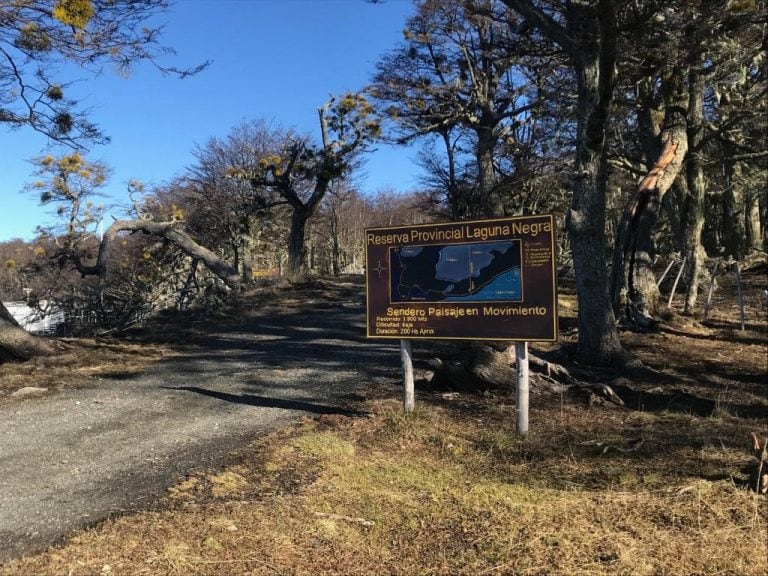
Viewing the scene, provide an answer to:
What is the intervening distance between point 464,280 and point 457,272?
0.35 feet

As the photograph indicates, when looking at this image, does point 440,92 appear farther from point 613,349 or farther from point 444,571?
point 444,571

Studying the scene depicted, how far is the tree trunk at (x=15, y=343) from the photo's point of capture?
9.43 m

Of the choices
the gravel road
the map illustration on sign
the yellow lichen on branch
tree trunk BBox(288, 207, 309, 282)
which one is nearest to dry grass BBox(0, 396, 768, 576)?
the gravel road

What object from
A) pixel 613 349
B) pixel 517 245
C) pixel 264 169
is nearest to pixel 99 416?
pixel 517 245

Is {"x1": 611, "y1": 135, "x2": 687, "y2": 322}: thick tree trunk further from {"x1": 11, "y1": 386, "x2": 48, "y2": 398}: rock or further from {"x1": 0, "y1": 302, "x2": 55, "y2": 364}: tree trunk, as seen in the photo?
{"x1": 0, "y1": 302, "x2": 55, "y2": 364}: tree trunk

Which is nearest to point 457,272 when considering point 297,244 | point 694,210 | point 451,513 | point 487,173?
point 451,513

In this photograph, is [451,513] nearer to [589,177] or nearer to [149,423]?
[149,423]

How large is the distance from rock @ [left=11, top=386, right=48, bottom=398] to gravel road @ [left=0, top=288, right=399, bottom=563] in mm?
338

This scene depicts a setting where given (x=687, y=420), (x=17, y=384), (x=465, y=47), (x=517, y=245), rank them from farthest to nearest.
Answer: (x=465, y=47), (x=17, y=384), (x=687, y=420), (x=517, y=245)

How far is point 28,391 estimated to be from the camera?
7762 mm

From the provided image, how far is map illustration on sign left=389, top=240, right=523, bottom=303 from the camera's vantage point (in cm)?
556

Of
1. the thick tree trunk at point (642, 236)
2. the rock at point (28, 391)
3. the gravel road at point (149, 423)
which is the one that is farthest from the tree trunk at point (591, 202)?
the rock at point (28, 391)

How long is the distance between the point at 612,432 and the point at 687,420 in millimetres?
976

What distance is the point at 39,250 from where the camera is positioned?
2086 centimetres
